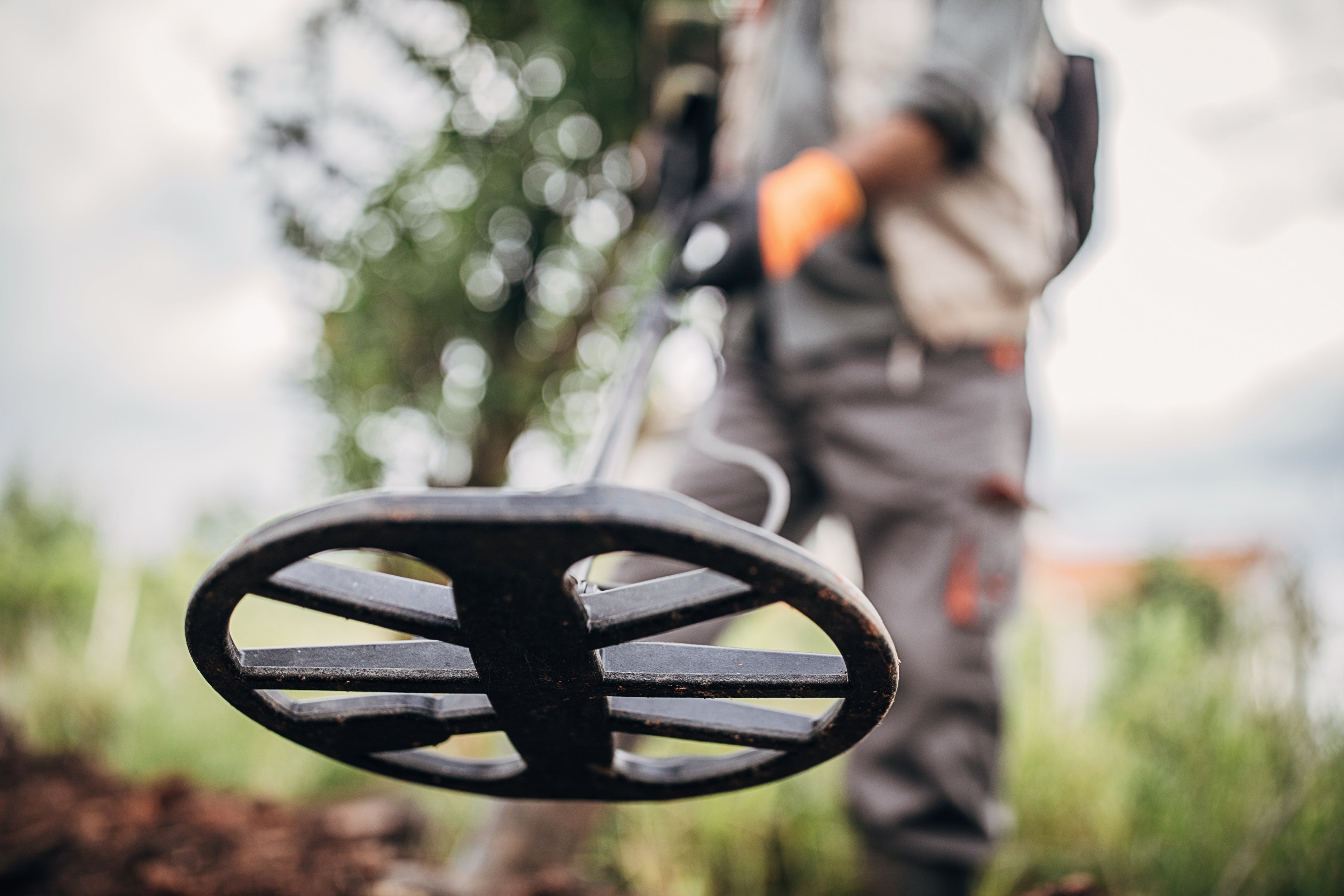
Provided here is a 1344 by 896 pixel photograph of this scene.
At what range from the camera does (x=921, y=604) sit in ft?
4.40

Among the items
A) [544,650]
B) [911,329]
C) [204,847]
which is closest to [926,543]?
[911,329]

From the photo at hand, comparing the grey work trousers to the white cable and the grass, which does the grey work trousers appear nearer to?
the white cable

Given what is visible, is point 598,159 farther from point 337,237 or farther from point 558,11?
point 337,237

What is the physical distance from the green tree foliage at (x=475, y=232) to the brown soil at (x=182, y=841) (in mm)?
3162

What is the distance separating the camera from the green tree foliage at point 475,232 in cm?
484

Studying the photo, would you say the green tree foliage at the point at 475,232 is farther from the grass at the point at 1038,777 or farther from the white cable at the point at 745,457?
the white cable at the point at 745,457

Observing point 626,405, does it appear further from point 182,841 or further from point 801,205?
point 182,841

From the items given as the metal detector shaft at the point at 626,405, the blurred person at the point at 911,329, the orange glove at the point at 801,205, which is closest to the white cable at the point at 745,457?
the blurred person at the point at 911,329

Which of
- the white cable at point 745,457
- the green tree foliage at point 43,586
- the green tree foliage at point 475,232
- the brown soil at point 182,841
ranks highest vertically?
the green tree foliage at point 475,232

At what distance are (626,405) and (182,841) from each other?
173 cm

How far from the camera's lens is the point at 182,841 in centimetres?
189

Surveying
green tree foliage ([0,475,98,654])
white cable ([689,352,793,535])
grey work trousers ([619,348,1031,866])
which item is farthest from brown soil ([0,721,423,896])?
green tree foliage ([0,475,98,654])

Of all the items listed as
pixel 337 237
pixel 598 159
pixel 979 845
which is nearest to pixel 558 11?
pixel 598 159

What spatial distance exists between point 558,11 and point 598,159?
1098 millimetres
